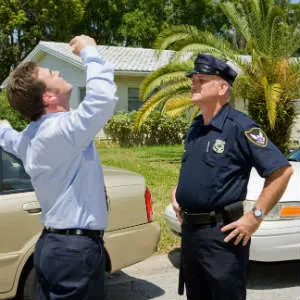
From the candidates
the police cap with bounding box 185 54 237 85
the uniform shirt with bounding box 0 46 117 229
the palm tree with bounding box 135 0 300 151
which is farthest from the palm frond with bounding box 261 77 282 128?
the uniform shirt with bounding box 0 46 117 229

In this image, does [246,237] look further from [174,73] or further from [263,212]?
[174,73]

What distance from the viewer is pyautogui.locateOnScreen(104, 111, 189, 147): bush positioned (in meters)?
17.5

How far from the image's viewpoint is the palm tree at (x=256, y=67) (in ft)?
35.7

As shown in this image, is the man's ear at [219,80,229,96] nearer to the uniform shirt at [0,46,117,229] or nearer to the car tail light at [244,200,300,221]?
the uniform shirt at [0,46,117,229]

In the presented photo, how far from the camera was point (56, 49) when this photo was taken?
20172 millimetres

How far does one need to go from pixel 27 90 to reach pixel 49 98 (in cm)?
A: 10

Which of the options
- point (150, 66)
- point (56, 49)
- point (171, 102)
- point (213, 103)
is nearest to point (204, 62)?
point (213, 103)

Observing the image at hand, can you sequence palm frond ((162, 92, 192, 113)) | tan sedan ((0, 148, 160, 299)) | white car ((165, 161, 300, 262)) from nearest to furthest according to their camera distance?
1. tan sedan ((0, 148, 160, 299))
2. white car ((165, 161, 300, 262))
3. palm frond ((162, 92, 192, 113))

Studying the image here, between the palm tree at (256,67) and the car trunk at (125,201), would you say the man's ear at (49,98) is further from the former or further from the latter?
the palm tree at (256,67)

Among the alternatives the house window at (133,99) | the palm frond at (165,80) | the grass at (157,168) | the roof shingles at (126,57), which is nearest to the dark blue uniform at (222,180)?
the grass at (157,168)

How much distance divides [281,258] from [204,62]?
7.57 ft

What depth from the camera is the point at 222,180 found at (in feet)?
9.21

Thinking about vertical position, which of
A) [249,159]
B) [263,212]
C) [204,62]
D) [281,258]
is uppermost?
[204,62]

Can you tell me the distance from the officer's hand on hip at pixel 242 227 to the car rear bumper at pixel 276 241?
179 centimetres
